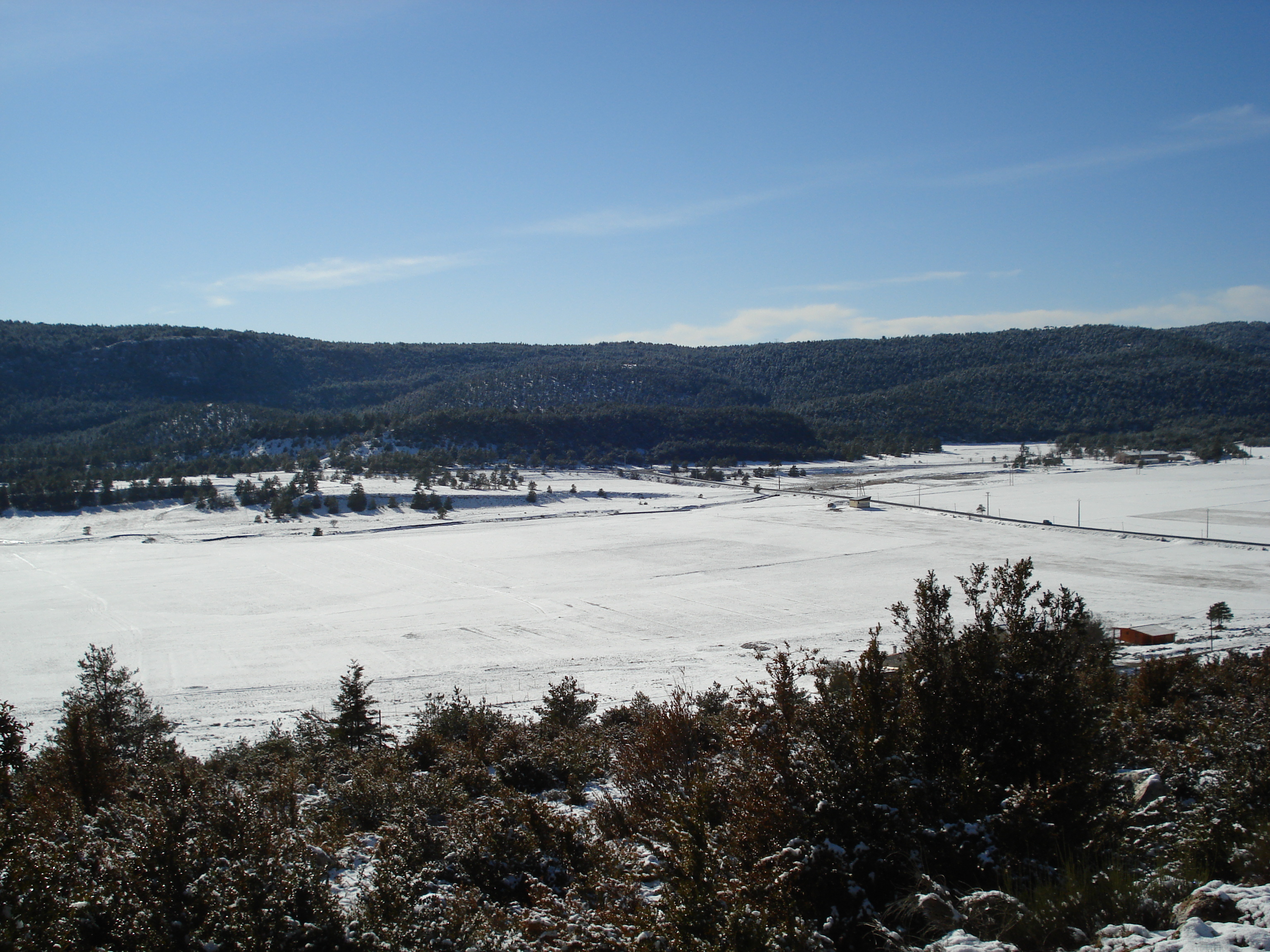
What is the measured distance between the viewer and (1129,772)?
6797 millimetres

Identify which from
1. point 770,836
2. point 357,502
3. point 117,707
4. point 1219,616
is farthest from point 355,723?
point 357,502

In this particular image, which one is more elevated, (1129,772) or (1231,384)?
(1231,384)

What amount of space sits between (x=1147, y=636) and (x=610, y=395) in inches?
4519

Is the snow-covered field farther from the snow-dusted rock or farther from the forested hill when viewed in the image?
the forested hill

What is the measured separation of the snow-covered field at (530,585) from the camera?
68.7 ft

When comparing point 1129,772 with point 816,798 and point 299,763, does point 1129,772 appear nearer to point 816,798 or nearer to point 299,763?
point 816,798

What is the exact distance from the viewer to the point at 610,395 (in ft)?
437

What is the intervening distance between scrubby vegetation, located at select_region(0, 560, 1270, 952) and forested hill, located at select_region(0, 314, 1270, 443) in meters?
92.9

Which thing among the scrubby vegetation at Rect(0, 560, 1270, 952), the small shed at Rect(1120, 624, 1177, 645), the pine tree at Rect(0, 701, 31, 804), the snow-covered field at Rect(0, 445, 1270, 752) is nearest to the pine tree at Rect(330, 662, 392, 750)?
the snow-covered field at Rect(0, 445, 1270, 752)

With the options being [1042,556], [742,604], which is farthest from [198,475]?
[1042,556]

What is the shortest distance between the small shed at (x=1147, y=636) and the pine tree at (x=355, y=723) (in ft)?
62.0

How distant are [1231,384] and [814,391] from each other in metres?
67.2

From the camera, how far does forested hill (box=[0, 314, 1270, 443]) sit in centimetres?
11181

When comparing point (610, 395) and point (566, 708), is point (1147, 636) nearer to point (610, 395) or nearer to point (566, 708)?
point (566, 708)
